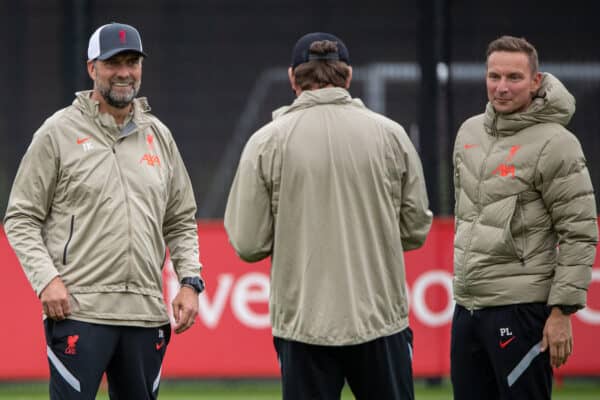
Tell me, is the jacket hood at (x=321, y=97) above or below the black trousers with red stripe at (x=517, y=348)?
above

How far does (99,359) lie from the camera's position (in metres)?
4.65

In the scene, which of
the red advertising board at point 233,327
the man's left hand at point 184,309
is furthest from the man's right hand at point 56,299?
the red advertising board at point 233,327

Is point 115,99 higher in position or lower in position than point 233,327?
higher

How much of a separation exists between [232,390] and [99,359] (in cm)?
487

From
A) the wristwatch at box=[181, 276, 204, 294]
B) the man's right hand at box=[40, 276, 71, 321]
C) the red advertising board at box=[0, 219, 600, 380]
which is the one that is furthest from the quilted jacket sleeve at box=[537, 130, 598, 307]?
the red advertising board at box=[0, 219, 600, 380]

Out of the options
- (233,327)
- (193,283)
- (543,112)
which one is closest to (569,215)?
(543,112)

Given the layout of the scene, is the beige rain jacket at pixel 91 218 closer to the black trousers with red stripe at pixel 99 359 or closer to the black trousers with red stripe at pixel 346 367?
the black trousers with red stripe at pixel 99 359

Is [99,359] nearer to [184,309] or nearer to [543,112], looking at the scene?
[184,309]

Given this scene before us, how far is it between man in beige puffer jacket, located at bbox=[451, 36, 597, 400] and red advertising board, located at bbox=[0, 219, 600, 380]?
4152mm

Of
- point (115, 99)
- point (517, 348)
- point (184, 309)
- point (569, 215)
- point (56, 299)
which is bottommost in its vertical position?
point (517, 348)

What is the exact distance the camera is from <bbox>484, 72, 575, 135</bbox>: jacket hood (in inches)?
192

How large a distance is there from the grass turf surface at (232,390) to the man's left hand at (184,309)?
422 cm

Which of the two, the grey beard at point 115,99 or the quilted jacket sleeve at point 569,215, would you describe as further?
the grey beard at point 115,99

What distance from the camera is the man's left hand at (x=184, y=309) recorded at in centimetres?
486
